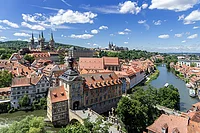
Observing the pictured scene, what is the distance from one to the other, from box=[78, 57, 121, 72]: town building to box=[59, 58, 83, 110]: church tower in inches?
1324

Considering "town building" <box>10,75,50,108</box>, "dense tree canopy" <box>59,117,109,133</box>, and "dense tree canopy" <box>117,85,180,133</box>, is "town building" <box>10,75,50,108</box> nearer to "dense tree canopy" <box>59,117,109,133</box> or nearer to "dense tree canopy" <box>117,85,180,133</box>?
"dense tree canopy" <box>117,85,180,133</box>

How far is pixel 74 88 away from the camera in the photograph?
37750 millimetres

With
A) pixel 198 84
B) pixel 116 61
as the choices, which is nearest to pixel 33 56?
pixel 116 61

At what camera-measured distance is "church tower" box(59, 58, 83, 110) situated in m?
37.3

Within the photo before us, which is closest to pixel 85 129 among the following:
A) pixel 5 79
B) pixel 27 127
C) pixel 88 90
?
pixel 27 127


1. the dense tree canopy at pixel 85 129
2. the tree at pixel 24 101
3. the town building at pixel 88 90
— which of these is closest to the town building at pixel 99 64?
the town building at pixel 88 90

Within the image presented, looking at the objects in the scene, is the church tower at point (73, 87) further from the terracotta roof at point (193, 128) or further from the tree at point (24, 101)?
the terracotta roof at point (193, 128)

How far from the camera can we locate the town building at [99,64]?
7306 centimetres

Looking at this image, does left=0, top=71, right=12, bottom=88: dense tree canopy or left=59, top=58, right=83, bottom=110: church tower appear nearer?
left=59, top=58, right=83, bottom=110: church tower


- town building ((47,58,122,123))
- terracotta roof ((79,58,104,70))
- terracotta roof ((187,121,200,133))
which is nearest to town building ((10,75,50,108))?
town building ((47,58,122,123))

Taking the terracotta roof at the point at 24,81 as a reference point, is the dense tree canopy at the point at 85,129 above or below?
below

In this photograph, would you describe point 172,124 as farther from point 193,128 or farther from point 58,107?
point 58,107

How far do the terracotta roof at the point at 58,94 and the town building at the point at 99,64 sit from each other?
34.1 meters

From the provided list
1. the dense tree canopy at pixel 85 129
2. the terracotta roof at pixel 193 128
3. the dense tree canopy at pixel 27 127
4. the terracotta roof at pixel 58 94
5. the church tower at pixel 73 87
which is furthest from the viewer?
the church tower at pixel 73 87
